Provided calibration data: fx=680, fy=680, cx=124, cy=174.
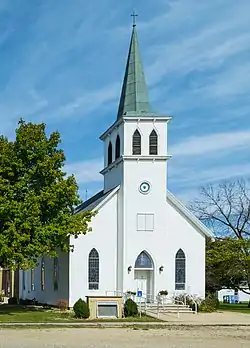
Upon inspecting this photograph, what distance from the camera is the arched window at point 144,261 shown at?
1588 inches

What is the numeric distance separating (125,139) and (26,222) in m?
10.6

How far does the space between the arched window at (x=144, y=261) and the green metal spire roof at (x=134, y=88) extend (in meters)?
8.53

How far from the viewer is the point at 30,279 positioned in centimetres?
5084

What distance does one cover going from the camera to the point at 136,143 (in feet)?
135

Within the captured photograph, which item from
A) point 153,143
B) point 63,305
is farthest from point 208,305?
point 153,143

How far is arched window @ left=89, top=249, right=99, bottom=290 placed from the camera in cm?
3972

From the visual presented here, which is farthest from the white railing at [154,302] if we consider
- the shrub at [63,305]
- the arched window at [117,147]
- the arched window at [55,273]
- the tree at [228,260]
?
the arched window at [117,147]

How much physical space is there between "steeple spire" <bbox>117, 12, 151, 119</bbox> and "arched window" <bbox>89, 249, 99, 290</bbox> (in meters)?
8.73

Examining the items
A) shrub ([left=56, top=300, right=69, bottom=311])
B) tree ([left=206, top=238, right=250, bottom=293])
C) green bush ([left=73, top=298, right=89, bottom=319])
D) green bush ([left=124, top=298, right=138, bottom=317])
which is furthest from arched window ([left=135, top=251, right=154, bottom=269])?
green bush ([left=73, top=298, right=89, bottom=319])

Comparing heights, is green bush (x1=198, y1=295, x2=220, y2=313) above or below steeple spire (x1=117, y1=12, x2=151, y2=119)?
below

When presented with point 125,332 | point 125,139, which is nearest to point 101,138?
point 125,139

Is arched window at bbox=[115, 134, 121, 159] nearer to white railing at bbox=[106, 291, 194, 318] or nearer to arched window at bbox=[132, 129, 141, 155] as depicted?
arched window at bbox=[132, 129, 141, 155]

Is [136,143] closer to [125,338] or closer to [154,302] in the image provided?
[154,302]

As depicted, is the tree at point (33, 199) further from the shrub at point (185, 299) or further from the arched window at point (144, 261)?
the shrub at point (185, 299)
